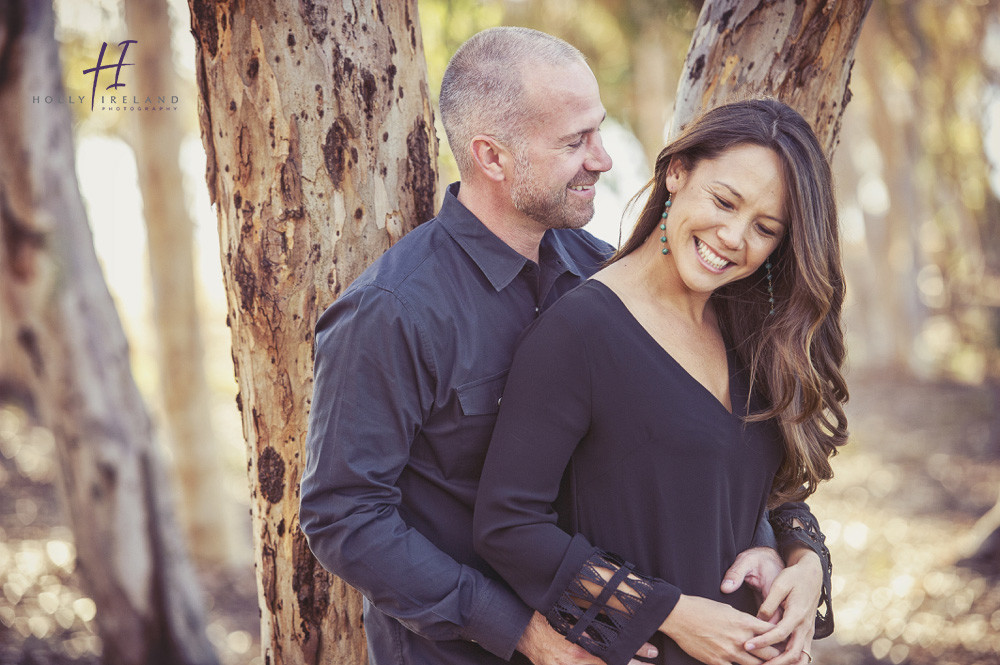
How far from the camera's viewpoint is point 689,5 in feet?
12.3

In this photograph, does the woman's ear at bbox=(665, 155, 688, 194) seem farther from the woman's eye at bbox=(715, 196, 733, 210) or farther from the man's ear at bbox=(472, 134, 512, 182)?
the man's ear at bbox=(472, 134, 512, 182)

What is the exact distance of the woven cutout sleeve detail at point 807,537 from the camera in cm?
205

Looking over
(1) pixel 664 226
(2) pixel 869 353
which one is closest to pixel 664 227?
(1) pixel 664 226

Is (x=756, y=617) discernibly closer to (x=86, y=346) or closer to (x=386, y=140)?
(x=386, y=140)

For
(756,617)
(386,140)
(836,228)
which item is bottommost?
(756,617)

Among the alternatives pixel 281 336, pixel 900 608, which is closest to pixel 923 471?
Answer: pixel 900 608

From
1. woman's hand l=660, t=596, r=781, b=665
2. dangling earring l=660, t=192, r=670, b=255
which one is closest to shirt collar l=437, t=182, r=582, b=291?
dangling earring l=660, t=192, r=670, b=255

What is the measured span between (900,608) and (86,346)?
5135mm

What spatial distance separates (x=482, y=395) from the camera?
180 cm

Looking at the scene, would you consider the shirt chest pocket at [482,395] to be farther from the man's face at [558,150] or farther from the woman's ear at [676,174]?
the woman's ear at [676,174]

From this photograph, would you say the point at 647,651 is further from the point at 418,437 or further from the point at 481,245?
the point at 481,245

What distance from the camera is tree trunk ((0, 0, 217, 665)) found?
147 inches

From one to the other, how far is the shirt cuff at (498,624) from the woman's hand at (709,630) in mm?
299

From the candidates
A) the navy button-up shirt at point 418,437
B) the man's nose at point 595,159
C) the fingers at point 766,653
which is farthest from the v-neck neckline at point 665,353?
the fingers at point 766,653
